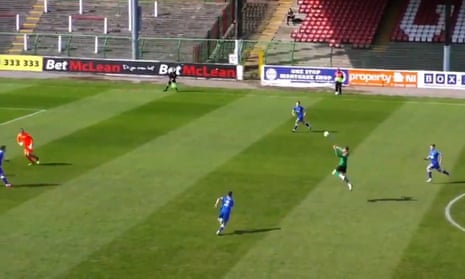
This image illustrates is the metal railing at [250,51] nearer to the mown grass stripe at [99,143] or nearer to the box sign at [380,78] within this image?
the box sign at [380,78]

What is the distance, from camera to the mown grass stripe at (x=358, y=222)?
928 inches

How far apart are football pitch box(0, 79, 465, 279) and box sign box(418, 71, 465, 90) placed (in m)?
5.96

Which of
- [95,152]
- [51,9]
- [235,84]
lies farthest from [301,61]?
[95,152]

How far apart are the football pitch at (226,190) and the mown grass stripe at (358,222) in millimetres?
62

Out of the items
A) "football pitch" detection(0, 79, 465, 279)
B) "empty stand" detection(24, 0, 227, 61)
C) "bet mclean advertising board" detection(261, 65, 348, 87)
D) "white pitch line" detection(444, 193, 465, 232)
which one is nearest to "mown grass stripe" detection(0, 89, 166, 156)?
"football pitch" detection(0, 79, 465, 279)

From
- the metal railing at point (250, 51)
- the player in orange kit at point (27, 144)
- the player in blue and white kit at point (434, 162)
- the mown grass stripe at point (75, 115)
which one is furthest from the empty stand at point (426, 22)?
the player in orange kit at point (27, 144)

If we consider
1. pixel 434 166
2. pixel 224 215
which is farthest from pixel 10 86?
pixel 224 215

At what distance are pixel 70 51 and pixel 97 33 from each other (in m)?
3.90

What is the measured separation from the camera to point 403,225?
27219 millimetres

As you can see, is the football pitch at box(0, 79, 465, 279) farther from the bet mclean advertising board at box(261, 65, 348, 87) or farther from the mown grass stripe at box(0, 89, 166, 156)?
the bet mclean advertising board at box(261, 65, 348, 87)

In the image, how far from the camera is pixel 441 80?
2228 inches

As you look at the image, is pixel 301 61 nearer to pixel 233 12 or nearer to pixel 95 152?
pixel 233 12

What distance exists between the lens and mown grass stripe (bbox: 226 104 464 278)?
2356 centimetres

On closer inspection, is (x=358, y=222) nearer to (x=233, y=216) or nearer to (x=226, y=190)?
(x=233, y=216)
